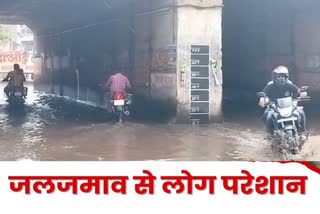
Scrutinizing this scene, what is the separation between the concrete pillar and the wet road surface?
55cm

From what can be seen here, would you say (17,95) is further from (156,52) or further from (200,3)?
(200,3)

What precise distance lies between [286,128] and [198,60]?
177 inches

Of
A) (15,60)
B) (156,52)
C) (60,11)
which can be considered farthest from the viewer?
(15,60)

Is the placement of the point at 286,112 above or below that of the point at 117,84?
below

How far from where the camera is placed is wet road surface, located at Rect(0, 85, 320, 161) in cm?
895

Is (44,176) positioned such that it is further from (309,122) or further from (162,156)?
(309,122)

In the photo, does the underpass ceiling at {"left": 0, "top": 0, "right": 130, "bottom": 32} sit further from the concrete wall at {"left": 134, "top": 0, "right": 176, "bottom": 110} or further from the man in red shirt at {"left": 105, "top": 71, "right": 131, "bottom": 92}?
the man in red shirt at {"left": 105, "top": 71, "right": 131, "bottom": 92}

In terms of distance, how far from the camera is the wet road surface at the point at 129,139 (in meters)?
8.95

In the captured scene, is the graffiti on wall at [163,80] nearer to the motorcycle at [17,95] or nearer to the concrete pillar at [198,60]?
the concrete pillar at [198,60]

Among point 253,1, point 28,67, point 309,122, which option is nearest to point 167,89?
point 309,122

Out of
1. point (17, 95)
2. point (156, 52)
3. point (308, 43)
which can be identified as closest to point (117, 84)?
point (156, 52)

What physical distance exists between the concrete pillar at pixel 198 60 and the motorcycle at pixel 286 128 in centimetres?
396

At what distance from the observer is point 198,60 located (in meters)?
12.7

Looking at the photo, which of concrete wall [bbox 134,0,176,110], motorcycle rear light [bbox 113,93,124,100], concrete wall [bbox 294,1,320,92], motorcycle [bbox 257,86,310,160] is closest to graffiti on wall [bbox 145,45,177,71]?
concrete wall [bbox 134,0,176,110]
